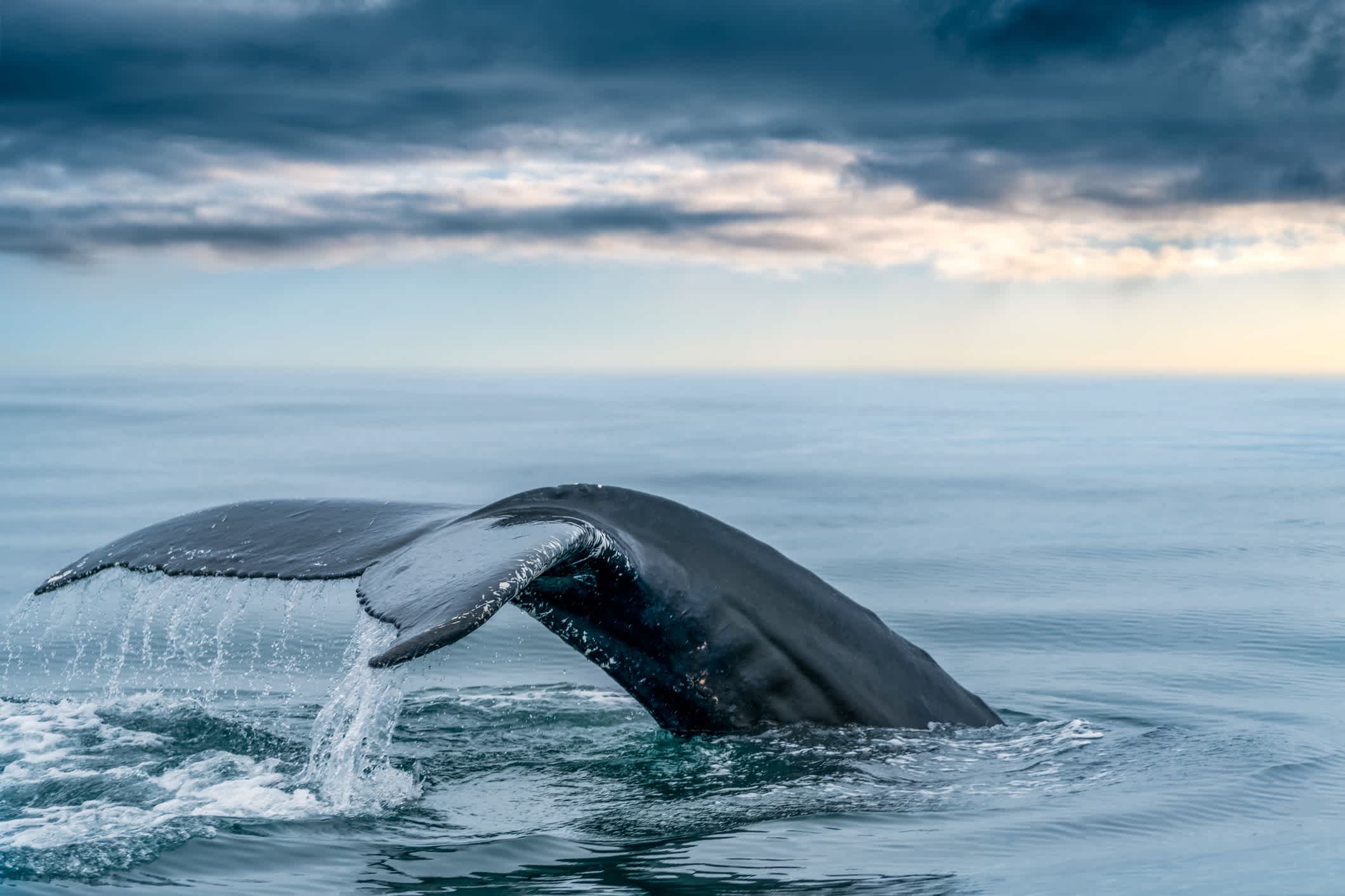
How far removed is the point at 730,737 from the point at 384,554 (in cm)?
157

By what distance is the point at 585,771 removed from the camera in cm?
617

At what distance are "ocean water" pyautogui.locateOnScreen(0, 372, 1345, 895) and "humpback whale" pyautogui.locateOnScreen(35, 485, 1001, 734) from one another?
0.17m

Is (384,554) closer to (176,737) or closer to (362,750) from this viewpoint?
(362,750)

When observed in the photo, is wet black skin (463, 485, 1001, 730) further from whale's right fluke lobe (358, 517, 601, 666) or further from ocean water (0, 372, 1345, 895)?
whale's right fluke lobe (358, 517, 601, 666)

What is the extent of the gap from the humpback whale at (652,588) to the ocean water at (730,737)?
17 centimetres

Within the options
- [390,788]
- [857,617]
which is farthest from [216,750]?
[857,617]

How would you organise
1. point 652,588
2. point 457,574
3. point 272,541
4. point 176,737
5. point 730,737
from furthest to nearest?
point 176,737
point 730,737
point 272,541
point 652,588
point 457,574

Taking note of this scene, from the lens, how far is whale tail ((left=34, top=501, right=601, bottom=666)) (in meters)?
3.86

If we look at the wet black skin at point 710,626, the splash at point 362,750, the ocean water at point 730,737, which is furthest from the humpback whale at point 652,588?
the splash at point 362,750

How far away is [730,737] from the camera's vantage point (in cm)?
566

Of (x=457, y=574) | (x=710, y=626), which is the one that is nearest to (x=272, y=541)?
(x=457, y=574)

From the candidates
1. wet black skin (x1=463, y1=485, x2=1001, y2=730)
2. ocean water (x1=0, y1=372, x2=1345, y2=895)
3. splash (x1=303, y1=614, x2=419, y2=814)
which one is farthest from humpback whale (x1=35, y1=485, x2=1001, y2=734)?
splash (x1=303, y1=614, x2=419, y2=814)

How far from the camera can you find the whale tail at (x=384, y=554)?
3855 mm

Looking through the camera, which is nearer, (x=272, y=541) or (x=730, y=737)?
(x=272, y=541)
